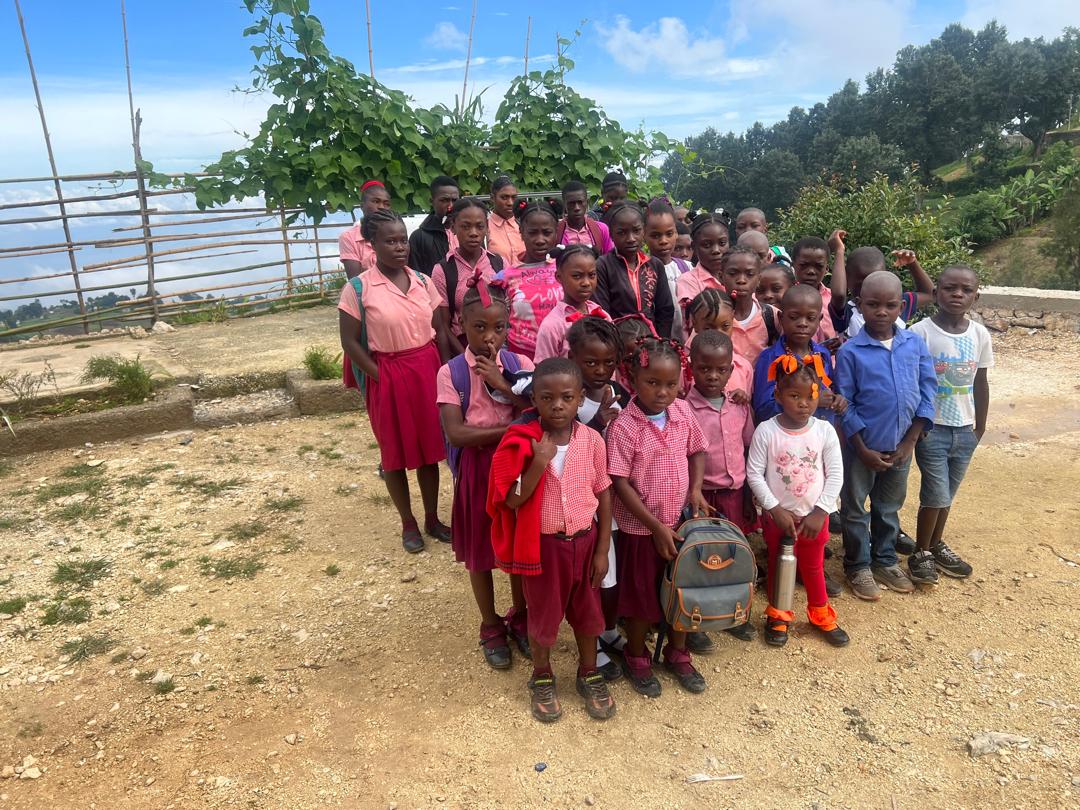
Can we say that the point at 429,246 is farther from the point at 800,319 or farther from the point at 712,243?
the point at 800,319

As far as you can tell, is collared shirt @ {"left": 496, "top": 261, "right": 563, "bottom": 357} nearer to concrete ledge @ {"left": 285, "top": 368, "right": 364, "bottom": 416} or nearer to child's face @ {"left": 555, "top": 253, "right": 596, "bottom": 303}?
child's face @ {"left": 555, "top": 253, "right": 596, "bottom": 303}

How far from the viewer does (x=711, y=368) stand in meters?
2.53

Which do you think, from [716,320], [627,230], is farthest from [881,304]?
[627,230]

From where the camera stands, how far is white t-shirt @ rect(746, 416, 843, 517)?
2664 mm

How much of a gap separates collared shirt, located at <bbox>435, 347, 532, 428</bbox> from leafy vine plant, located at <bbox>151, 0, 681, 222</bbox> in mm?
5883

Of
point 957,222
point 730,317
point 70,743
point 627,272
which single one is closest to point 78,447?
point 70,743

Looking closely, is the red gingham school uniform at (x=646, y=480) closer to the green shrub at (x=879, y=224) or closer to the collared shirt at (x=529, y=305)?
the collared shirt at (x=529, y=305)

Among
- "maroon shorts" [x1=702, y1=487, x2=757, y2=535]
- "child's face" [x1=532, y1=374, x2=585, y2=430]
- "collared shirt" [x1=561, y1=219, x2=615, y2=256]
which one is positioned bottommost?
"maroon shorts" [x1=702, y1=487, x2=757, y2=535]

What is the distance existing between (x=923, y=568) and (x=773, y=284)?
1473 millimetres

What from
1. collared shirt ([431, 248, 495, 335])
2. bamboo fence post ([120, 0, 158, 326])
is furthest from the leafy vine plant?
collared shirt ([431, 248, 495, 335])

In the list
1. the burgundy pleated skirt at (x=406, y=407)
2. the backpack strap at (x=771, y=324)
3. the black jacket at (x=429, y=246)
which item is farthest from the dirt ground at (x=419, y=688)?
the black jacket at (x=429, y=246)

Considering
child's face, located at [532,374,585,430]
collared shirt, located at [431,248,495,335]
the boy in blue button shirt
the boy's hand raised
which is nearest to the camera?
child's face, located at [532,374,585,430]

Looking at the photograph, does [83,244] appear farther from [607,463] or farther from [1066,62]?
[1066,62]

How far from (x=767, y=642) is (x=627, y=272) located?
169 centimetres
